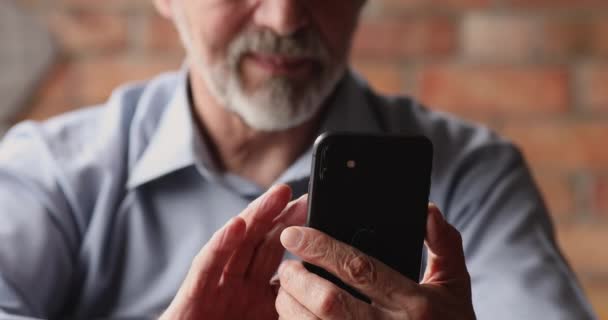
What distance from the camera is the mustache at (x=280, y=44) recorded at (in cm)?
89

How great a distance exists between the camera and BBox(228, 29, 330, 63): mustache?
35.1 inches

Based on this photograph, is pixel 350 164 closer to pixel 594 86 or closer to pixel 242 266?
pixel 242 266

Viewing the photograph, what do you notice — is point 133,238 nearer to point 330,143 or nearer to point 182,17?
point 182,17

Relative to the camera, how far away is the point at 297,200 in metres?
0.66

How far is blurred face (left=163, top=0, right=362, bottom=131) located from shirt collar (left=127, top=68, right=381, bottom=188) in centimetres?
6

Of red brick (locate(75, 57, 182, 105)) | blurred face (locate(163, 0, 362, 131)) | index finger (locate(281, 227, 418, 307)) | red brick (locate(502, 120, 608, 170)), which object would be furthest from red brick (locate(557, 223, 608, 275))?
index finger (locate(281, 227, 418, 307))

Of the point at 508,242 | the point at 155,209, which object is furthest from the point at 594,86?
the point at 155,209

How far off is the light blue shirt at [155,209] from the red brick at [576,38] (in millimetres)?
379

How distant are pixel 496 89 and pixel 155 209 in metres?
0.66

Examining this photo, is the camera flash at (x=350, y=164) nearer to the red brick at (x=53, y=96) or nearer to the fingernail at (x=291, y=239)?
the fingernail at (x=291, y=239)

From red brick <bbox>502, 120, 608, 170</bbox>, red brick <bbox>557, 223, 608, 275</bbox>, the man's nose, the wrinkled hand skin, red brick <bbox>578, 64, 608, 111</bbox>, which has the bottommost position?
red brick <bbox>557, 223, 608, 275</bbox>

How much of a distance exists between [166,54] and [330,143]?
847 millimetres

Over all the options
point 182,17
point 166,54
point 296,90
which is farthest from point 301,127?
point 166,54

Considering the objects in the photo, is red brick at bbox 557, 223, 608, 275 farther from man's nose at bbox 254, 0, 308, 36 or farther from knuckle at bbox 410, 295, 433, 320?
knuckle at bbox 410, 295, 433, 320
